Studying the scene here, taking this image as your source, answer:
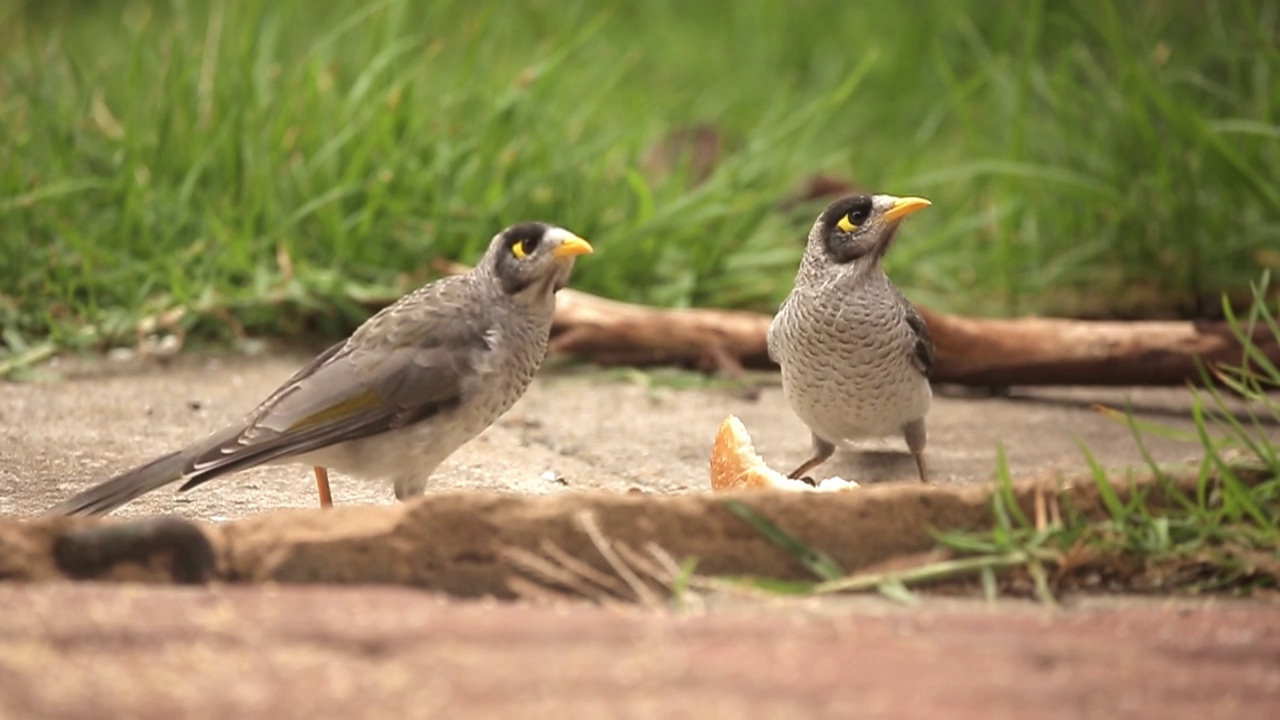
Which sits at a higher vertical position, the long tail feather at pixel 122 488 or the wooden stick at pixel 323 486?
the long tail feather at pixel 122 488

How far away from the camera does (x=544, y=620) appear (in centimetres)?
236

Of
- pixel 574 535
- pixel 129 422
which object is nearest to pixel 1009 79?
pixel 129 422

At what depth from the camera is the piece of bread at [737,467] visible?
11.6 ft

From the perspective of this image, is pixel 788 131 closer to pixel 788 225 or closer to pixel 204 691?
pixel 788 225

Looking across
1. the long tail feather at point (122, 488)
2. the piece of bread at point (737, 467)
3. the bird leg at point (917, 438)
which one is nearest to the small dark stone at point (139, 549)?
the long tail feather at point (122, 488)

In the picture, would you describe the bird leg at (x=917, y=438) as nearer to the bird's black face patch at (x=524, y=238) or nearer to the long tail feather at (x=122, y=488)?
the bird's black face patch at (x=524, y=238)

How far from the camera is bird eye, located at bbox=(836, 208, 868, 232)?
13.9 feet

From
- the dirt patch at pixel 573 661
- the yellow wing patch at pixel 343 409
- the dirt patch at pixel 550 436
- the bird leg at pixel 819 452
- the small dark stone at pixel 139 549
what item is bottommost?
the dirt patch at pixel 550 436

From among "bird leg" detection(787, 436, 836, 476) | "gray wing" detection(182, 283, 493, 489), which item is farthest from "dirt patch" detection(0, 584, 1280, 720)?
"bird leg" detection(787, 436, 836, 476)

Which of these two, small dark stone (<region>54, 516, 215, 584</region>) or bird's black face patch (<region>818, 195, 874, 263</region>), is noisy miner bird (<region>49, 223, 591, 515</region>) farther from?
bird's black face patch (<region>818, 195, 874, 263</region>)

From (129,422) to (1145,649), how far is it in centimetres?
325

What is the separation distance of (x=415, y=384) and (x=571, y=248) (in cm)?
49

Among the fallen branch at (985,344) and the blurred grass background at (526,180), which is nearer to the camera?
the fallen branch at (985,344)

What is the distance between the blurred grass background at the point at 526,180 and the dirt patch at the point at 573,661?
3.24 meters
